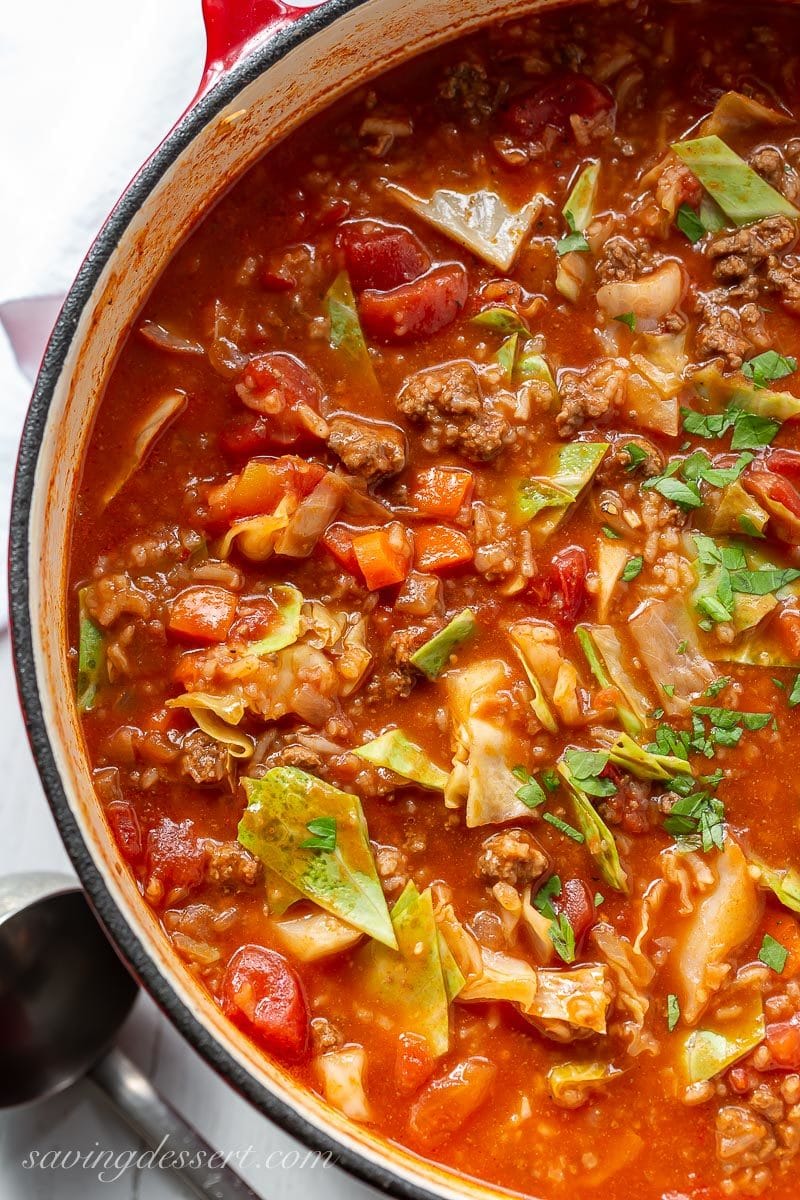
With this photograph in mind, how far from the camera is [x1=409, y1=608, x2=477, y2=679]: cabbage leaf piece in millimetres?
3738

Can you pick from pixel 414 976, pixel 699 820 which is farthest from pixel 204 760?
pixel 699 820

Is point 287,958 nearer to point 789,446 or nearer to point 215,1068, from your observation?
point 215,1068

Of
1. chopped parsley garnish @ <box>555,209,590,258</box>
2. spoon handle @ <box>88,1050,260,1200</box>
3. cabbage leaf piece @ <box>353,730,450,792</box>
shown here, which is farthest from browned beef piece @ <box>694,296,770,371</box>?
spoon handle @ <box>88,1050,260,1200</box>

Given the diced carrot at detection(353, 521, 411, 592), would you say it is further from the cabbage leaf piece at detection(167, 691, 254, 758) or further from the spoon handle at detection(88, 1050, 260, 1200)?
the spoon handle at detection(88, 1050, 260, 1200)

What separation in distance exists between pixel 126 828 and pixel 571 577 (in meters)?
1.57

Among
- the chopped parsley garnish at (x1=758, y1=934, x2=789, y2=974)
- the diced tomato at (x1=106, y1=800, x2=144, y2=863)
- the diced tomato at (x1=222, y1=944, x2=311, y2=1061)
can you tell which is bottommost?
the chopped parsley garnish at (x1=758, y1=934, x2=789, y2=974)

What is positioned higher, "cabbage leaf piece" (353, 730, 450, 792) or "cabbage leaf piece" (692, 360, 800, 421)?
"cabbage leaf piece" (692, 360, 800, 421)

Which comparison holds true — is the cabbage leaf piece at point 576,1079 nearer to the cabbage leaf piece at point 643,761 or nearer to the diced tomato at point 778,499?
the cabbage leaf piece at point 643,761

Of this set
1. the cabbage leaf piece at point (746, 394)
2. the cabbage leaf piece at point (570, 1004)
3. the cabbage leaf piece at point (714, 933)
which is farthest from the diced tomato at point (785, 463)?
the cabbage leaf piece at point (570, 1004)

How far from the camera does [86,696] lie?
368 centimetres

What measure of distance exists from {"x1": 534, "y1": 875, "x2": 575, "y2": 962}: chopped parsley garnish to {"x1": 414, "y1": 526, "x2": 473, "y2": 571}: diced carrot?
3.42ft

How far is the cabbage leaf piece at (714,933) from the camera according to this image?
376 cm

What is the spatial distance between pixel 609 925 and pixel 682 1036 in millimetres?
410

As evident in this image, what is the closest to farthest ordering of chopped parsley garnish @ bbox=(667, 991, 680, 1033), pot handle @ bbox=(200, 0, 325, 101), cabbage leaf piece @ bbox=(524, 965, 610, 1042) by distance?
1. pot handle @ bbox=(200, 0, 325, 101)
2. cabbage leaf piece @ bbox=(524, 965, 610, 1042)
3. chopped parsley garnish @ bbox=(667, 991, 680, 1033)
